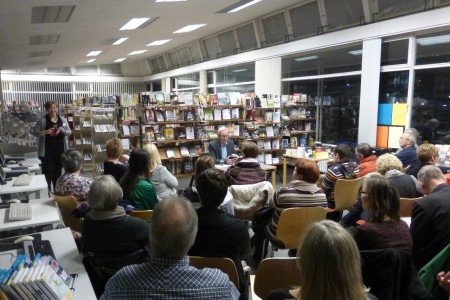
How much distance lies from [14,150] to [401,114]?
7.18 m

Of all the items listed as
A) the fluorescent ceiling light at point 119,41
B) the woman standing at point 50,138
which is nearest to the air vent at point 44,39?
the fluorescent ceiling light at point 119,41

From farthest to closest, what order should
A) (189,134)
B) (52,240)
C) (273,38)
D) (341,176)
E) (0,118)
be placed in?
(0,118)
(273,38)
(189,134)
(341,176)
(52,240)

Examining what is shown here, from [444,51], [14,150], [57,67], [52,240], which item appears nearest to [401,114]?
[444,51]

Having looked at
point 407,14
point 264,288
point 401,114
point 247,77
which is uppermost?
point 407,14

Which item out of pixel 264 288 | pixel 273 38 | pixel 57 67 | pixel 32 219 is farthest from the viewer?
pixel 57 67

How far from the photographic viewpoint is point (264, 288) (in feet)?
6.28

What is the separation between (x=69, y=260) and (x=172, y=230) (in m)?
1.11

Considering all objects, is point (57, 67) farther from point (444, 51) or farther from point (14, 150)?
point (444, 51)

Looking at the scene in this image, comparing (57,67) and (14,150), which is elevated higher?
(57,67)

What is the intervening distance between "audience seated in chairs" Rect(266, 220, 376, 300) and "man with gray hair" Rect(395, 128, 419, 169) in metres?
4.27

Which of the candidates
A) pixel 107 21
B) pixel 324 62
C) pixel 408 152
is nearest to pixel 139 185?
pixel 408 152

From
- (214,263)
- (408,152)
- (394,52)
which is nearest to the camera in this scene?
(214,263)

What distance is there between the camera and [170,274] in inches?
53.2

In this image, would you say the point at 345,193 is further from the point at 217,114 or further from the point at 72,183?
the point at 217,114
